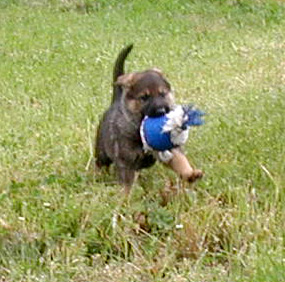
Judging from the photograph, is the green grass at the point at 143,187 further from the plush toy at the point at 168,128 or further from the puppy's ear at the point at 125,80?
the puppy's ear at the point at 125,80

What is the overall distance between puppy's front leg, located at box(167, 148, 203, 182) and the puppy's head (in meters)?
0.29

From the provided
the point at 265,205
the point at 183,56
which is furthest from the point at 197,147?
the point at 183,56

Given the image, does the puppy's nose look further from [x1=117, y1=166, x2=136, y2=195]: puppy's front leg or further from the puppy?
[x1=117, y1=166, x2=136, y2=195]: puppy's front leg

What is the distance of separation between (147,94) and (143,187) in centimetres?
60

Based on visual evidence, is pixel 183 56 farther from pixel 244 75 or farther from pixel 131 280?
pixel 131 280

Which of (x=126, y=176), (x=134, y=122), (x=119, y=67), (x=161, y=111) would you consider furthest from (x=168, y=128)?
(x=119, y=67)

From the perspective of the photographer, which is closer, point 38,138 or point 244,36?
point 38,138

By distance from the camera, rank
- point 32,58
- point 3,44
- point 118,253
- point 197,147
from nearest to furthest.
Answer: point 118,253 → point 197,147 → point 32,58 → point 3,44

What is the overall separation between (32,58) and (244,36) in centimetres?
326

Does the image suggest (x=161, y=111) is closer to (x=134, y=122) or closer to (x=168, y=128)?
(x=168, y=128)

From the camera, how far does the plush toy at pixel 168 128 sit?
6.22 m

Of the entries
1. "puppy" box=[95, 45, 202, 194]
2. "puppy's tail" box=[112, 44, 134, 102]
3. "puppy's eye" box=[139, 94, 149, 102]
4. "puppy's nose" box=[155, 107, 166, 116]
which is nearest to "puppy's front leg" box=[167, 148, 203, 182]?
"puppy" box=[95, 45, 202, 194]

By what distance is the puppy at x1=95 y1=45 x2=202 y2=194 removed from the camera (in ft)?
21.2

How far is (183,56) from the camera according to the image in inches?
486
